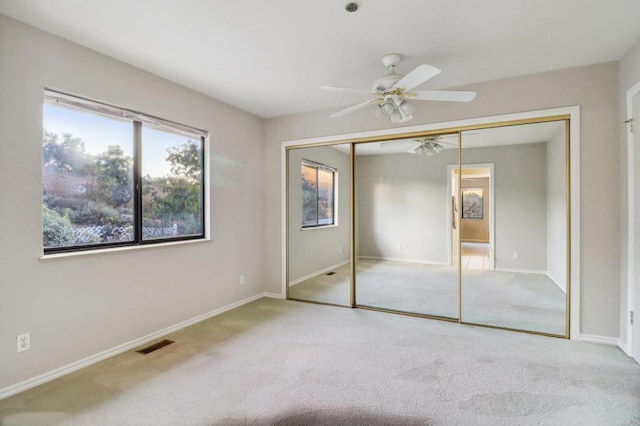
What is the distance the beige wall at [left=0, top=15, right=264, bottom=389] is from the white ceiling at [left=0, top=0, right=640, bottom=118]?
21 cm

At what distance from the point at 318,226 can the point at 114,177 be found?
8.44 feet

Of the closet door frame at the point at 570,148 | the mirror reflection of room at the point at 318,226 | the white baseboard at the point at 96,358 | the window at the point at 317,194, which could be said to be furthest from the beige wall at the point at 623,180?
the white baseboard at the point at 96,358

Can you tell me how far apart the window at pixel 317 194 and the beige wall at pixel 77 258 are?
44.0 inches

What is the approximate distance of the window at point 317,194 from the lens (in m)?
4.58

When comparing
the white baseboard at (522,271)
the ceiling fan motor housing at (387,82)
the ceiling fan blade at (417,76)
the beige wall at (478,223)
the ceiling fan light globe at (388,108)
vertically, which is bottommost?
the white baseboard at (522,271)

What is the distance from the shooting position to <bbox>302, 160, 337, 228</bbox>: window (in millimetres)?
4582

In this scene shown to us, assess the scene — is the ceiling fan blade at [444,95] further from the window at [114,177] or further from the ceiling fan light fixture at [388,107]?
the window at [114,177]

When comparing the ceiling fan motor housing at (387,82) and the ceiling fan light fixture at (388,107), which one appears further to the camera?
the ceiling fan light fixture at (388,107)

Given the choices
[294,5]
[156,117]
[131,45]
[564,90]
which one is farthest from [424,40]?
[156,117]

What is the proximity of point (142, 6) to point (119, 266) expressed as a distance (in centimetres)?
205

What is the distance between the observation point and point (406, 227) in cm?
425

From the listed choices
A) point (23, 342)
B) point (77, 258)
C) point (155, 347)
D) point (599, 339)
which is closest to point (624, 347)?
point (599, 339)

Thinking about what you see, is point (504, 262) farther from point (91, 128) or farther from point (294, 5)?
point (91, 128)

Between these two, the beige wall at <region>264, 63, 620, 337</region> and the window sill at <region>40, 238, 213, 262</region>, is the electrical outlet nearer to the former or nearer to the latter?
the window sill at <region>40, 238, 213, 262</region>
